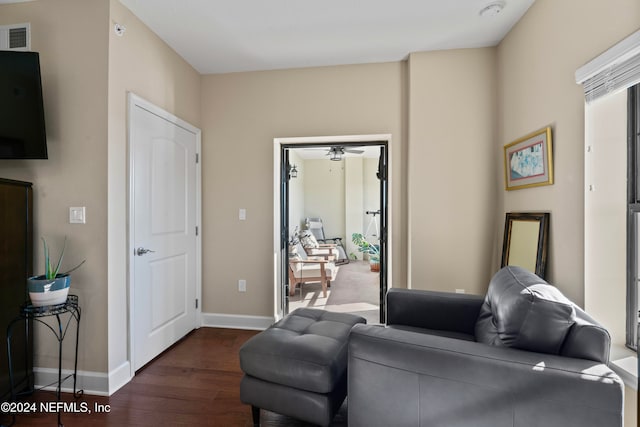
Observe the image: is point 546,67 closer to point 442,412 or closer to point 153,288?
point 442,412

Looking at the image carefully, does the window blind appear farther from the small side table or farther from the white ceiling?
the small side table

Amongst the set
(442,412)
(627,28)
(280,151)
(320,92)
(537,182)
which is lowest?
(442,412)

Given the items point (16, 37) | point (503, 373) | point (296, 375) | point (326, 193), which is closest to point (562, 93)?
point (503, 373)

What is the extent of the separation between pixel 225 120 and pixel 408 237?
2.19m

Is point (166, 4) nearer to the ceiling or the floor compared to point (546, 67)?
nearer to the ceiling

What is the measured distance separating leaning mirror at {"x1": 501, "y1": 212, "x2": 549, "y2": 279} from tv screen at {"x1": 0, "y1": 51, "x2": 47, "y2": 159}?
3251mm

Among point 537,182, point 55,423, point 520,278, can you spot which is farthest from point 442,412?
point 55,423

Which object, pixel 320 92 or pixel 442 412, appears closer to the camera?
pixel 442 412

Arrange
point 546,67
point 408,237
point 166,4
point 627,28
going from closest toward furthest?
point 627,28 < point 546,67 < point 166,4 < point 408,237

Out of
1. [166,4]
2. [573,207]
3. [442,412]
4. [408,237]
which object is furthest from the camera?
[408,237]

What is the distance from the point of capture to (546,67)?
1.98 m

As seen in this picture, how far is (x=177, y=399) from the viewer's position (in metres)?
1.96

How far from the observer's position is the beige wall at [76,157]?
2.01 metres

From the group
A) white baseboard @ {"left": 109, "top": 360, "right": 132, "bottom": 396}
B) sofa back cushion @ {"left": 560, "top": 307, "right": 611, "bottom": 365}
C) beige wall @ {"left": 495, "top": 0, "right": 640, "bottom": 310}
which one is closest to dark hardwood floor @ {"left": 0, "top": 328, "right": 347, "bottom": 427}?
white baseboard @ {"left": 109, "top": 360, "right": 132, "bottom": 396}
